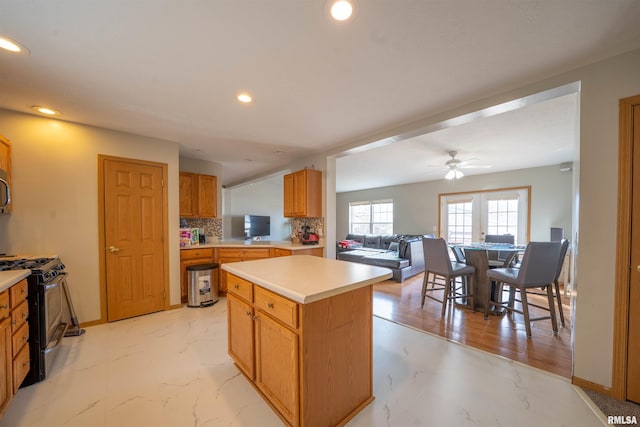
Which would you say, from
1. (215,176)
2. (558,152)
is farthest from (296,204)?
(558,152)

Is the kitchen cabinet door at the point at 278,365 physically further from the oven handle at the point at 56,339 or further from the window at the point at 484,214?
the window at the point at 484,214

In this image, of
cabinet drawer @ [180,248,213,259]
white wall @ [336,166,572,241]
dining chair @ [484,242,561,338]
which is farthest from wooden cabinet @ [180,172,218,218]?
white wall @ [336,166,572,241]

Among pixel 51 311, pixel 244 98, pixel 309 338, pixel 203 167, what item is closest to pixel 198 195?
pixel 203 167

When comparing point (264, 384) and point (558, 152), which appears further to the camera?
point (558, 152)

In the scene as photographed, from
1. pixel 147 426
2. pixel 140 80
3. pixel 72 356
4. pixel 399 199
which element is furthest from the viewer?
pixel 399 199

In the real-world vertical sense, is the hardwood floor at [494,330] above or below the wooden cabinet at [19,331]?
below

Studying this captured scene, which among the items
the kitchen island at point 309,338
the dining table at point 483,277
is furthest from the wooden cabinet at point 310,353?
the dining table at point 483,277

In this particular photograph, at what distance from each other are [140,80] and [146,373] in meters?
2.34

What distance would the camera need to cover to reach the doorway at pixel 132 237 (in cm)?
285

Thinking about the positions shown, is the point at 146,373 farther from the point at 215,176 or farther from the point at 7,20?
the point at 215,176

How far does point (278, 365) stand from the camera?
4.75 ft

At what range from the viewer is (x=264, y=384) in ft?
5.26

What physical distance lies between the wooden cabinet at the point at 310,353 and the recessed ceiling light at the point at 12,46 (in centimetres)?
206

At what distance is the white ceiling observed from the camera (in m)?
1.28
